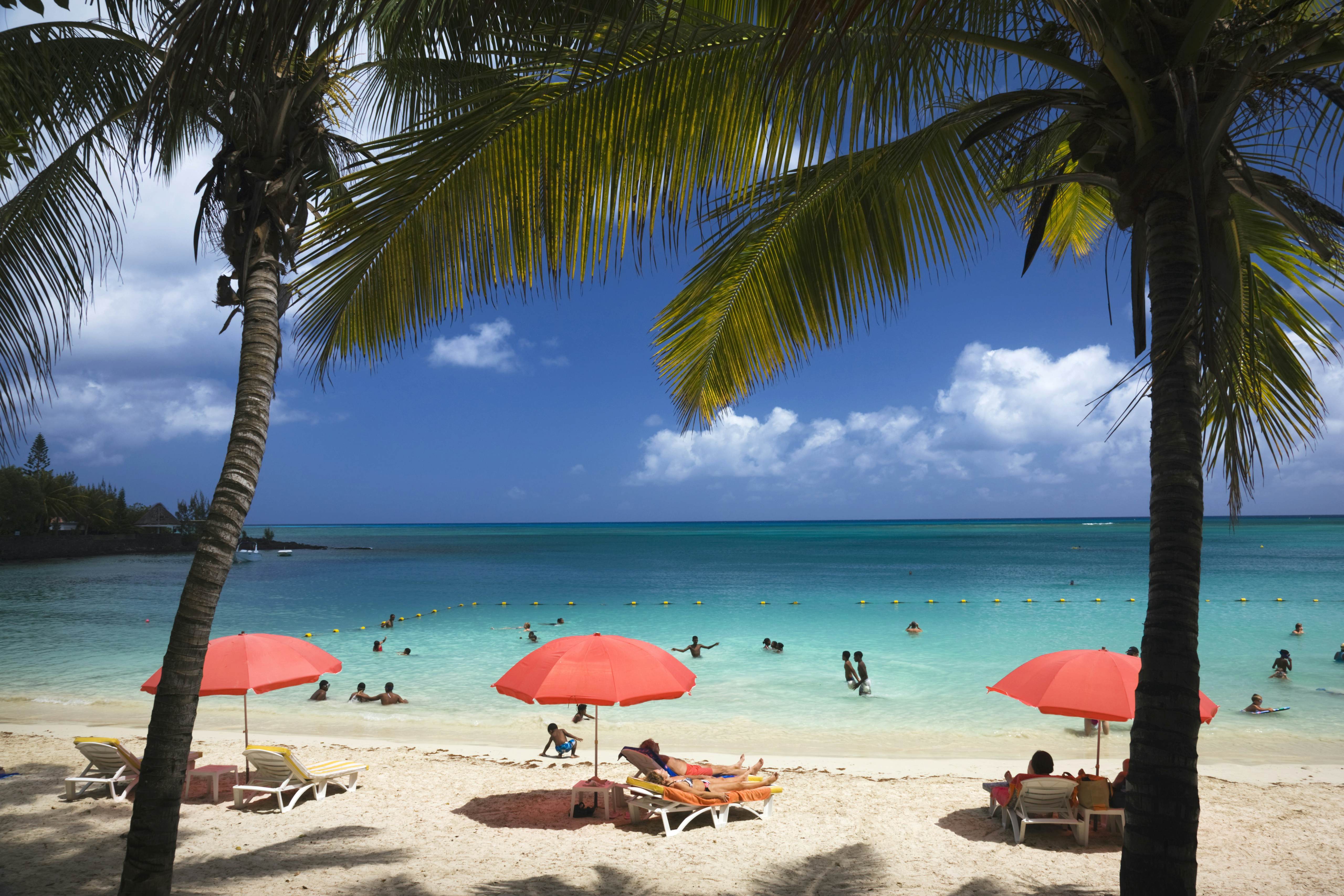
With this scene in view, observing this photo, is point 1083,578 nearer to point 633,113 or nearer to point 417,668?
point 417,668

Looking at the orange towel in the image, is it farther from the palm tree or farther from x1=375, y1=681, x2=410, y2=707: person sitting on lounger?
x1=375, y1=681, x2=410, y2=707: person sitting on lounger

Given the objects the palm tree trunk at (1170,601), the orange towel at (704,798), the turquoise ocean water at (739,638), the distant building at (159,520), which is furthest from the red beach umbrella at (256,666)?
the distant building at (159,520)

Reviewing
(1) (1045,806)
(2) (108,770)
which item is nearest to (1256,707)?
(1) (1045,806)

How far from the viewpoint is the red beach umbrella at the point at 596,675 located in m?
7.49

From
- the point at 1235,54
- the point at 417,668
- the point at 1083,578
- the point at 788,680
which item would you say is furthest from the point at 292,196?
the point at 1083,578

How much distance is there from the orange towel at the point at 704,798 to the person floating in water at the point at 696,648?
12699 millimetres

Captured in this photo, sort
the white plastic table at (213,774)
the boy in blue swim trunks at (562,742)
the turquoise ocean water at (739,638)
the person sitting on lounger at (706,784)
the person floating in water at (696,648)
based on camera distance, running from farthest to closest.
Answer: the person floating in water at (696,648) → the turquoise ocean water at (739,638) → the boy in blue swim trunks at (562,742) → the white plastic table at (213,774) → the person sitting on lounger at (706,784)

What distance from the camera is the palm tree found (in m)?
2.92

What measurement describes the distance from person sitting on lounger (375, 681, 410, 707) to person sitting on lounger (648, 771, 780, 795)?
934 cm

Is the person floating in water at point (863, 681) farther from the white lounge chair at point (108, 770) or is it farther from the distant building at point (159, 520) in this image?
the distant building at point (159, 520)

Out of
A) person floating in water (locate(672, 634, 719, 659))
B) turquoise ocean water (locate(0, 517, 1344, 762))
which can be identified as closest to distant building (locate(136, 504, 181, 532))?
turquoise ocean water (locate(0, 517, 1344, 762))

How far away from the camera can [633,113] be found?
3.44 m

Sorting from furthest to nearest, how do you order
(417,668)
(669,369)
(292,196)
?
(417,668), (669,369), (292,196)

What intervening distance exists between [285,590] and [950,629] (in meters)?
34.2
